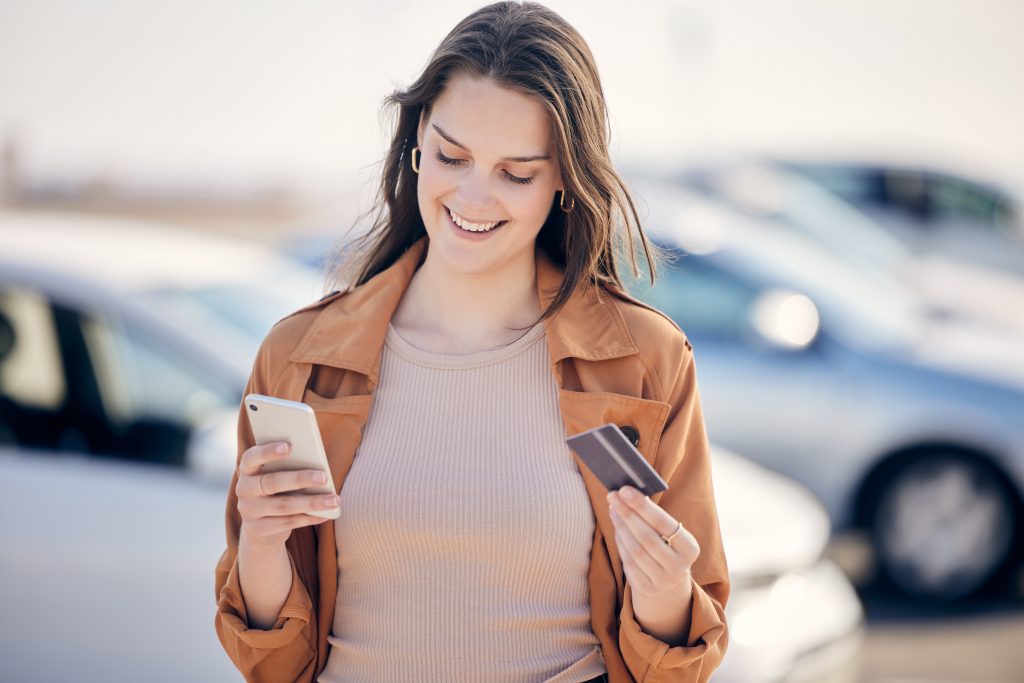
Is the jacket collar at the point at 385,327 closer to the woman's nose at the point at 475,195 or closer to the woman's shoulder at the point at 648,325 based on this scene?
the woman's shoulder at the point at 648,325

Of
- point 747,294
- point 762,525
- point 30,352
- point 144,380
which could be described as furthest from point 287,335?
point 747,294

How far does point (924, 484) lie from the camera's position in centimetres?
567

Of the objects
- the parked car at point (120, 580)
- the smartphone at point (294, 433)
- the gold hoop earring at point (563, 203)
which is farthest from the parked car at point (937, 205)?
the smartphone at point (294, 433)

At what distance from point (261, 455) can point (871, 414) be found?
438 centimetres

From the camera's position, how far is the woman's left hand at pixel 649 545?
1.82 metres

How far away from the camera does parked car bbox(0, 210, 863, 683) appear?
304 centimetres

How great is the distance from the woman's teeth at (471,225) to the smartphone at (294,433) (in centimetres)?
51

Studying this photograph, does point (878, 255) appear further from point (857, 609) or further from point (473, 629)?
point (473, 629)

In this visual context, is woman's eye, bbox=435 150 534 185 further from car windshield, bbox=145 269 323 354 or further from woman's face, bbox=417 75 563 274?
car windshield, bbox=145 269 323 354

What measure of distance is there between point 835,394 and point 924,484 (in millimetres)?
647

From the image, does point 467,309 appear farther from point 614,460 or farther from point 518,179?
point 614,460

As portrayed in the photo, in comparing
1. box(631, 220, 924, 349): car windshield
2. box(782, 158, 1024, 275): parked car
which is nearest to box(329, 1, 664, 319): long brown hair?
box(631, 220, 924, 349): car windshield

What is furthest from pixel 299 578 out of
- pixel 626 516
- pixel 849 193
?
pixel 849 193

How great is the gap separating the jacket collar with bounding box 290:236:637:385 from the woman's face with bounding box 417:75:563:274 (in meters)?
0.14
